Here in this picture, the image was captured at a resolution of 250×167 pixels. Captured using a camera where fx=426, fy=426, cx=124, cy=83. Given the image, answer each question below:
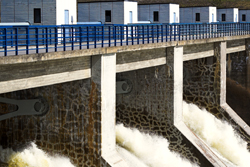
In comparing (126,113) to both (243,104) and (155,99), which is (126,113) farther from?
(243,104)

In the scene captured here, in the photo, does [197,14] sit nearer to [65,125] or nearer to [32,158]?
[65,125]

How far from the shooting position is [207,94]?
80.3 feet

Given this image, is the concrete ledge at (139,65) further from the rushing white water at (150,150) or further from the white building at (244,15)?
the white building at (244,15)

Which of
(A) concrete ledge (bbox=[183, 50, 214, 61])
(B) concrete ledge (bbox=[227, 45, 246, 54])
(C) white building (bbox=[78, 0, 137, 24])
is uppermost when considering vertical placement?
(C) white building (bbox=[78, 0, 137, 24])

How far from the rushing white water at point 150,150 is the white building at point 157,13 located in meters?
12.4

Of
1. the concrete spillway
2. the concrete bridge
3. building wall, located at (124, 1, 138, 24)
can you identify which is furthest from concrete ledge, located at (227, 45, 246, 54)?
building wall, located at (124, 1, 138, 24)

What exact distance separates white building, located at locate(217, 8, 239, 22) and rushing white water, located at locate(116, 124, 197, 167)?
20618mm

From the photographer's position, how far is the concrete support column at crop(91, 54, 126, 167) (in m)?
14.5

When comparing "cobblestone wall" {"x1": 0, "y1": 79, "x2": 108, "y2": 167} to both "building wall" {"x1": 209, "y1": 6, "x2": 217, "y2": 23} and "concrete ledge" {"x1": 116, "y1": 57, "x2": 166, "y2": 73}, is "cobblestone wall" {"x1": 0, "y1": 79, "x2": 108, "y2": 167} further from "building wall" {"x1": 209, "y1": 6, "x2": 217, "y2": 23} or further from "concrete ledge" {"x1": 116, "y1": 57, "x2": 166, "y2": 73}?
"building wall" {"x1": 209, "y1": 6, "x2": 217, "y2": 23}

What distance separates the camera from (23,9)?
64.5 ft

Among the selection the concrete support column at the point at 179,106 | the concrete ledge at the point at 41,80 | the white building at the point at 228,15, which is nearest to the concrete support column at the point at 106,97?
the concrete ledge at the point at 41,80

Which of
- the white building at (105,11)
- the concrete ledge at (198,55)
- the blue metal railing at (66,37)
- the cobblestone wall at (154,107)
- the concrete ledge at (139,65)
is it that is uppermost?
the white building at (105,11)

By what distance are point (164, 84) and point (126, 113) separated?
2.66 metres

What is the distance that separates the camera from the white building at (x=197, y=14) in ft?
113
